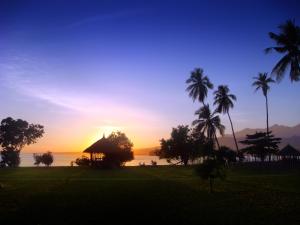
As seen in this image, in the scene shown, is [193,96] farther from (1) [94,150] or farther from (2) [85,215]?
(2) [85,215]

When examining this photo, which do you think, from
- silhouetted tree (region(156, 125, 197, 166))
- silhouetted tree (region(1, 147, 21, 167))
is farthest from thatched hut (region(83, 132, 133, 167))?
silhouetted tree (region(1, 147, 21, 167))

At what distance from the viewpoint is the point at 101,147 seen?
179ft

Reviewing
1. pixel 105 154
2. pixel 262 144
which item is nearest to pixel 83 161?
pixel 105 154

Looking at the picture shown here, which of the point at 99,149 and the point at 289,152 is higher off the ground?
the point at 99,149

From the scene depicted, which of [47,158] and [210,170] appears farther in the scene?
[47,158]

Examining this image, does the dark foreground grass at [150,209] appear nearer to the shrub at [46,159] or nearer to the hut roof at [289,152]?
the hut roof at [289,152]

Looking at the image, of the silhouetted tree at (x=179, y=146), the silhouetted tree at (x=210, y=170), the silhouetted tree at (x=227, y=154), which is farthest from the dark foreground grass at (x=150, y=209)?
the silhouetted tree at (x=179, y=146)

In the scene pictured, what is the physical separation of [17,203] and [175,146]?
190ft

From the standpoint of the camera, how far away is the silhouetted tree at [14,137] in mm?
78312

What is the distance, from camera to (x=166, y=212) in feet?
44.7

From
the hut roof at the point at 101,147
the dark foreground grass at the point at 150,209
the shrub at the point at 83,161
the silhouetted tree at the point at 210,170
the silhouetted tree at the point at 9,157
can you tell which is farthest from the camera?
the silhouetted tree at the point at 9,157

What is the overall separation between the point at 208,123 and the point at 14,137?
45884 millimetres

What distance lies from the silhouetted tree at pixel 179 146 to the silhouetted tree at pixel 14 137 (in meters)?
32.8

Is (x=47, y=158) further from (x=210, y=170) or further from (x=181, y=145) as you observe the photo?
(x=210, y=170)
